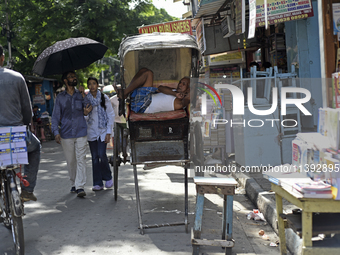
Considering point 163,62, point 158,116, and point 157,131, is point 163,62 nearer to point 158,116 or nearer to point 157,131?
point 158,116

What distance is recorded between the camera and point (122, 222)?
17.6ft

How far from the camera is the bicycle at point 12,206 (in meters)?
4.05

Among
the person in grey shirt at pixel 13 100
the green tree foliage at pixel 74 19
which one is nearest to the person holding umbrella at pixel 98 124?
the person in grey shirt at pixel 13 100

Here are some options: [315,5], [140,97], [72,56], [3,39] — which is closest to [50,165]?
[72,56]

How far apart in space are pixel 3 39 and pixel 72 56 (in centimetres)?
1405

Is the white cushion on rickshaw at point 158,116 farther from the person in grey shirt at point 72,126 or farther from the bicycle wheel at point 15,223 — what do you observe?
the bicycle wheel at point 15,223

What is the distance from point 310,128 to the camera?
7.25 meters

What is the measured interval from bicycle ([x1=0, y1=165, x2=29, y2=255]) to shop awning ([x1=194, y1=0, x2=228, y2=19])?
24.4 feet

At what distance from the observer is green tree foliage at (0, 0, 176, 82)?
1786 centimetres

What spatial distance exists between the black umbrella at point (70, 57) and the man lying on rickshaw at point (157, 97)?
158 cm

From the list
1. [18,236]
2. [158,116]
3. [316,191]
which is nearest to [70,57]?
[158,116]

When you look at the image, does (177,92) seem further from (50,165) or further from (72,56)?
(50,165)

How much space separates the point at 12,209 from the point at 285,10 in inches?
222

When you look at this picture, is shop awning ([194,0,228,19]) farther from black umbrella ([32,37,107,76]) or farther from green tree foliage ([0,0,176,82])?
green tree foliage ([0,0,176,82])
